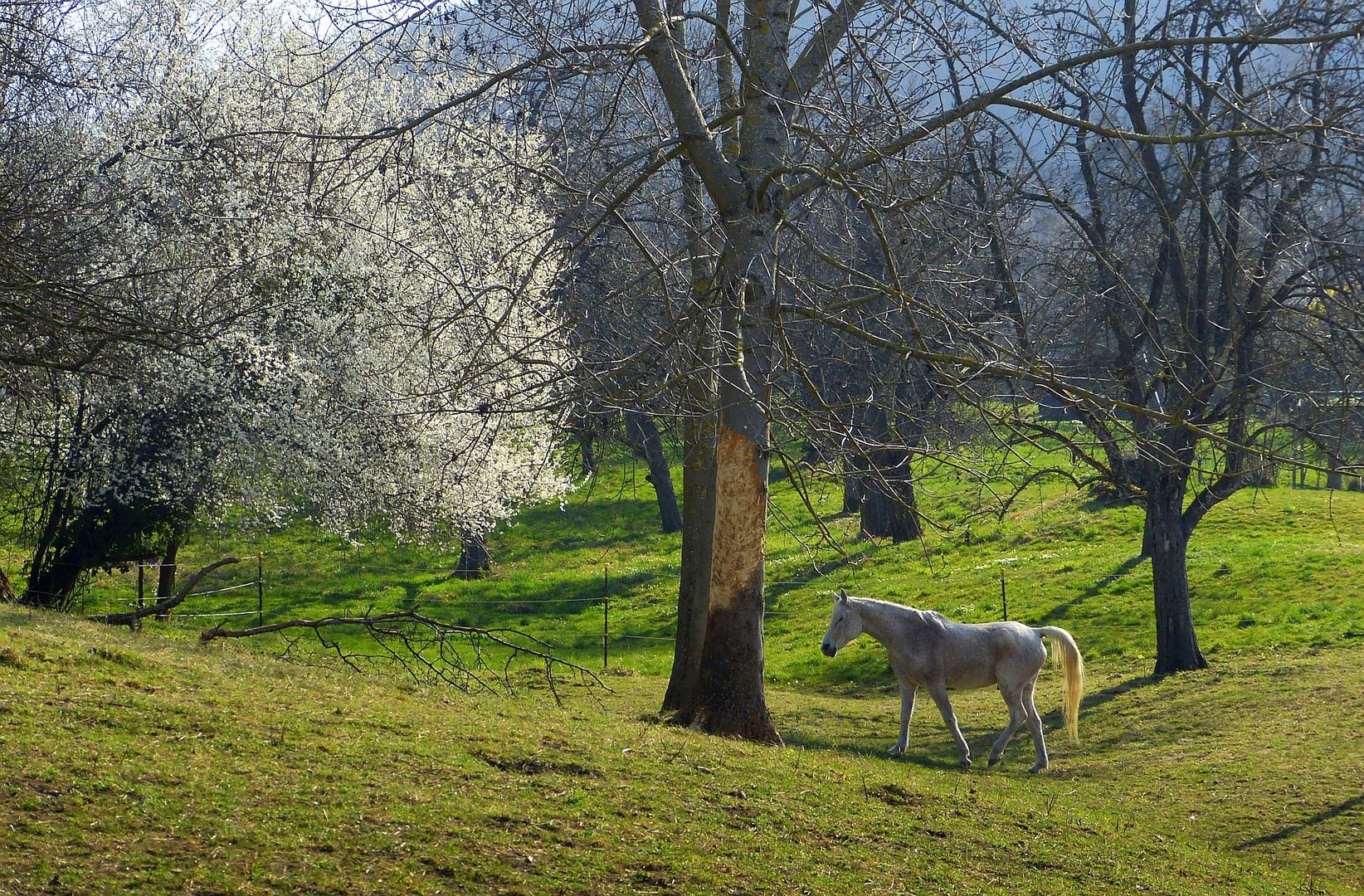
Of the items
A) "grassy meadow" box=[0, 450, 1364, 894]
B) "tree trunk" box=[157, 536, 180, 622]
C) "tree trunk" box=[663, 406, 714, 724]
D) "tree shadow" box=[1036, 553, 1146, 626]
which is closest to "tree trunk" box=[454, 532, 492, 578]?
"grassy meadow" box=[0, 450, 1364, 894]

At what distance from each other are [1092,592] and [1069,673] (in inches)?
372

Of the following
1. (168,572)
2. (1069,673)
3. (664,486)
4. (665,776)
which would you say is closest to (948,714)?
(1069,673)

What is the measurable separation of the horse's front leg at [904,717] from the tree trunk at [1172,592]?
17.8ft

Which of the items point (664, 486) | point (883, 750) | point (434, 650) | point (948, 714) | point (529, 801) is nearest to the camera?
point (529, 801)

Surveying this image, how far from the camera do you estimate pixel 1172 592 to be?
651 inches

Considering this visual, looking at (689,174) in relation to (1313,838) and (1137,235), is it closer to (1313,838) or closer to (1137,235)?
(1137,235)

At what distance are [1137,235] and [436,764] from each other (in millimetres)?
11760

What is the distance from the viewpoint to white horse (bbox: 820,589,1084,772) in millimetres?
12891

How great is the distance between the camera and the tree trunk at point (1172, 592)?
16375 mm

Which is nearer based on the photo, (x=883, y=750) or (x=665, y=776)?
(x=665, y=776)

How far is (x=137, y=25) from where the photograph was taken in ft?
66.2

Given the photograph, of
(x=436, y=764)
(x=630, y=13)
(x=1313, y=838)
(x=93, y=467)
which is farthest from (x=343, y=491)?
(x=1313, y=838)

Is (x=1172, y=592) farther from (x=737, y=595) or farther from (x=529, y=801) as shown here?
(x=529, y=801)

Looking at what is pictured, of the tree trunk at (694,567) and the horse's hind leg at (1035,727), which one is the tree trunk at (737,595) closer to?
the tree trunk at (694,567)
